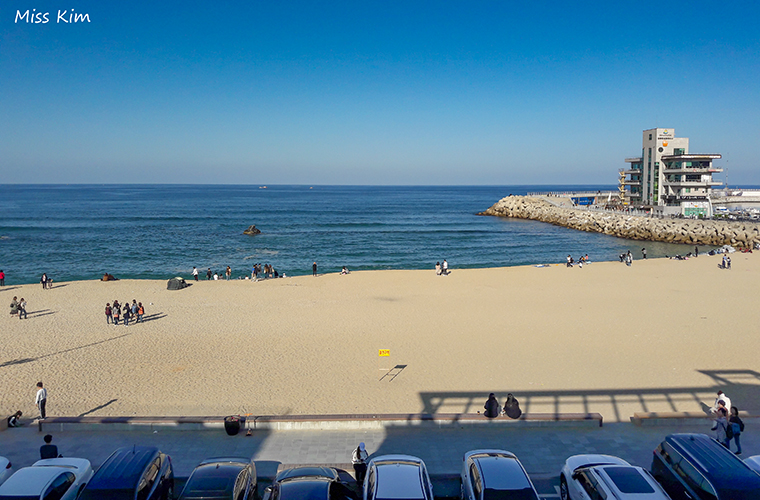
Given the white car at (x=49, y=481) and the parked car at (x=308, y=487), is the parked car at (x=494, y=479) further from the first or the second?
the white car at (x=49, y=481)

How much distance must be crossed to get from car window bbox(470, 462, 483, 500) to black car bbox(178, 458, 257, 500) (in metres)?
3.25

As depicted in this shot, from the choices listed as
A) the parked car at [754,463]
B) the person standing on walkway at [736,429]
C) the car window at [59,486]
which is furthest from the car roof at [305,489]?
the person standing on walkway at [736,429]

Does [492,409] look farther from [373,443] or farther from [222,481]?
[222,481]

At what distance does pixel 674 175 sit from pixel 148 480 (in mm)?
66227

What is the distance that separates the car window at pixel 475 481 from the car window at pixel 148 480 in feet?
14.8

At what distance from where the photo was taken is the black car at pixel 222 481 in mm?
6629

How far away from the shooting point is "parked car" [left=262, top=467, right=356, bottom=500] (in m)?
6.46

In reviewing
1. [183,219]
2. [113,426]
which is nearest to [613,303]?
[113,426]

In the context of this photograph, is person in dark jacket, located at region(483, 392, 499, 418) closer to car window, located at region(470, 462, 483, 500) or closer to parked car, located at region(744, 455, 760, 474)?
car window, located at region(470, 462, 483, 500)

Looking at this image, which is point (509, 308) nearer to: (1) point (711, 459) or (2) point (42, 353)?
(1) point (711, 459)

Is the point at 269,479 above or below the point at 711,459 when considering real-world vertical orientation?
below

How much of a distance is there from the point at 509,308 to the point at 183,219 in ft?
221

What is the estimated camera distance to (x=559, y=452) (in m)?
9.29

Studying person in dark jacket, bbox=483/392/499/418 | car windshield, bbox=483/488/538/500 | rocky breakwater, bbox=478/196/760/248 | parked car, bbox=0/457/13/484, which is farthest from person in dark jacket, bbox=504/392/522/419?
rocky breakwater, bbox=478/196/760/248
